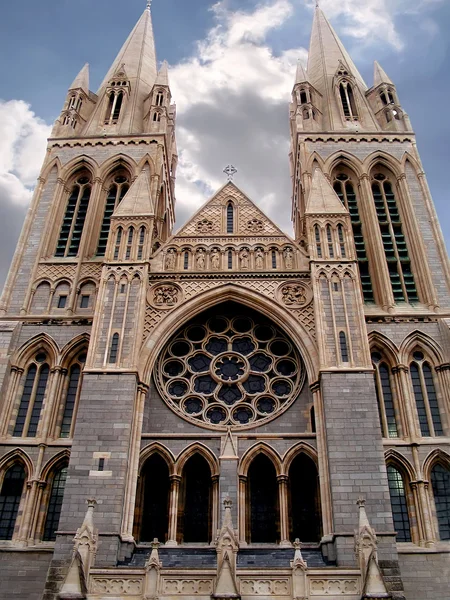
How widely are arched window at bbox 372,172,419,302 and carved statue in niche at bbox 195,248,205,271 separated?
7.59 meters

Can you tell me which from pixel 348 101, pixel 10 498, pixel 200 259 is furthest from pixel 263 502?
pixel 348 101

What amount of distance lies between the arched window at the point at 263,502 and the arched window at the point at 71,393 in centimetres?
635

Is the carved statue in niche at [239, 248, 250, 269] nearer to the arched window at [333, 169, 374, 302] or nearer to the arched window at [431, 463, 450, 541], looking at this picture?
the arched window at [333, 169, 374, 302]

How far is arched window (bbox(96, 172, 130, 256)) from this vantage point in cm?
2644

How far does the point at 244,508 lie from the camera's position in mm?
18219

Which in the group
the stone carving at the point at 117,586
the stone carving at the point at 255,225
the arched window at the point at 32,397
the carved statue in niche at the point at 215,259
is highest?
the stone carving at the point at 255,225

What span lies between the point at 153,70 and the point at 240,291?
20647 mm

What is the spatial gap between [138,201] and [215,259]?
13.6 ft

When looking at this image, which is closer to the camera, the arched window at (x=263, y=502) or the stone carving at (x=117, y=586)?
the stone carving at (x=117, y=586)

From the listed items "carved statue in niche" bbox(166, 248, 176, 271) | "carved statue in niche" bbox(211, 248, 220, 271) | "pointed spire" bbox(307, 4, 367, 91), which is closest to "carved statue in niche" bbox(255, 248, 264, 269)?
"carved statue in niche" bbox(211, 248, 220, 271)

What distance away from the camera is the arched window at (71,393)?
808 inches

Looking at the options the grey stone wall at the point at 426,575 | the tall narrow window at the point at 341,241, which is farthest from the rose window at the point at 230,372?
the grey stone wall at the point at 426,575

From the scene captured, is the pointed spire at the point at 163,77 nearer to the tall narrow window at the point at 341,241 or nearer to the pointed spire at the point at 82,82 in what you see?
the pointed spire at the point at 82,82

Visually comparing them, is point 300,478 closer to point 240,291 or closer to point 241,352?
point 241,352
